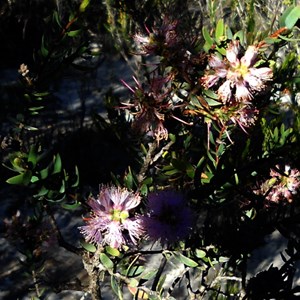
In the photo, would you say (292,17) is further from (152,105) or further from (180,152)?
(180,152)

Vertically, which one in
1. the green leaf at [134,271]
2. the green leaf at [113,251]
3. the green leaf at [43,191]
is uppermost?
the green leaf at [43,191]

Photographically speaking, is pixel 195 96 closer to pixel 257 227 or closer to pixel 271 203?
pixel 257 227

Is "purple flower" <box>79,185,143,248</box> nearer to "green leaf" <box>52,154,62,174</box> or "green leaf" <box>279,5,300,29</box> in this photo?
"green leaf" <box>52,154,62,174</box>

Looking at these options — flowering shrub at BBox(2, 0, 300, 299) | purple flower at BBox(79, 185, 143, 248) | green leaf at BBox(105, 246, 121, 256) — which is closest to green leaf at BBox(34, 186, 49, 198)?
flowering shrub at BBox(2, 0, 300, 299)

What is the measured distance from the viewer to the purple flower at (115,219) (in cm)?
117

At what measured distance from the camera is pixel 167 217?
1233 millimetres

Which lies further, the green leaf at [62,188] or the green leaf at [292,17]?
the green leaf at [62,188]

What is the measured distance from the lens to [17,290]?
2857 mm

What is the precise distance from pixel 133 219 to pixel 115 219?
4cm

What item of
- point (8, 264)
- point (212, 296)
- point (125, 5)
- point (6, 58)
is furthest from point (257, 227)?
point (6, 58)

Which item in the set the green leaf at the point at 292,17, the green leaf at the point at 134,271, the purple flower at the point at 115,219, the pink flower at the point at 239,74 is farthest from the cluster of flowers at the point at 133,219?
the green leaf at the point at 292,17

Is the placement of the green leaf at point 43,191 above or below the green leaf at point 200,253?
above

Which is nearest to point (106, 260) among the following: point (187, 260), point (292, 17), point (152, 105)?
point (187, 260)

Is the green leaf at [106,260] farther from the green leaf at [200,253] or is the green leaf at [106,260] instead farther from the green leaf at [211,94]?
the green leaf at [211,94]
